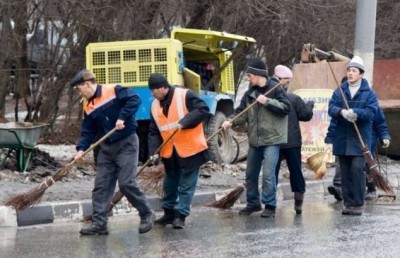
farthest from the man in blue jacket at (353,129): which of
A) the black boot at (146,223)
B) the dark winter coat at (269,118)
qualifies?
the black boot at (146,223)

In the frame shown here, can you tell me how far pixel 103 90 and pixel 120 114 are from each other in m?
0.30

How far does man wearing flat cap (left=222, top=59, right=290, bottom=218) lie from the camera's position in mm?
10305

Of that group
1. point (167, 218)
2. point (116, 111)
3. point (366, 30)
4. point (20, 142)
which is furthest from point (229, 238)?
point (366, 30)

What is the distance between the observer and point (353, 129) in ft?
34.6

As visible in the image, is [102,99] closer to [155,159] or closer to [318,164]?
[155,159]

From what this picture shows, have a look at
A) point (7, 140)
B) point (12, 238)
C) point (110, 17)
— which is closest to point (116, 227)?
point (12, 238)

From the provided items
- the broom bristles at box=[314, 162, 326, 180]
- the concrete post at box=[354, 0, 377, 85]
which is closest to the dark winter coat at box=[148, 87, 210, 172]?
the broom bristles at box=[314, 162, 326, 180]

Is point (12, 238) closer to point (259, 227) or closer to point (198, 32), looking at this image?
point (259, 227)

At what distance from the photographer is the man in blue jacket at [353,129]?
10.5 meters

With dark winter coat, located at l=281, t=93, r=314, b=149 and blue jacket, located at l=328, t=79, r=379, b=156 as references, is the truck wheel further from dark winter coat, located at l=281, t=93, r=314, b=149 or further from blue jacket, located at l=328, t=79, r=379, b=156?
blue jacket, located at l=328, t=79, r=379, b=156

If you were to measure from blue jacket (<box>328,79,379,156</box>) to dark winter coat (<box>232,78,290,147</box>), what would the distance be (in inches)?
23.6

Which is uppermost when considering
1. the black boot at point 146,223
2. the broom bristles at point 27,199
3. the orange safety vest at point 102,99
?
the orange safety vest at point 102,99

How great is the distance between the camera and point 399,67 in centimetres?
1766

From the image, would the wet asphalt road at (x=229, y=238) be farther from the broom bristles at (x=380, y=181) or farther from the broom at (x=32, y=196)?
the broom bristles at (x=380, y=181)
